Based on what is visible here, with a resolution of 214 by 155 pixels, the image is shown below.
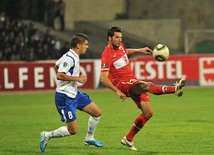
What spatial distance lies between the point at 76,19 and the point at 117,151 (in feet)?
88.5

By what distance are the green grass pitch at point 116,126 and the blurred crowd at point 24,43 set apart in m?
5.01

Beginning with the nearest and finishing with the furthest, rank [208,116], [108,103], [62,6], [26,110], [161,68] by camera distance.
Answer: [208,116]
[26,110]
[108,103]
[161,68]
[62,6]

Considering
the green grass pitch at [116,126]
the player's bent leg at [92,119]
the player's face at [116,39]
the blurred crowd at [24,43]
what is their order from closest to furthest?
1. the player's bent leg at [92,119]
2. the player's face at [116,39]
3. the green grass pitch at [116,126]
4. the blurred crowd at [24,43]

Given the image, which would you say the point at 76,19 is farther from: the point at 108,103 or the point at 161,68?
the point at 108,103

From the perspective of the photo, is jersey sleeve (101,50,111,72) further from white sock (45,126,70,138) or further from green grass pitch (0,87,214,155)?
green grass pitch (0,87,214,155)

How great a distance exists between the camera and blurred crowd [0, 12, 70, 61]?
99.7ft

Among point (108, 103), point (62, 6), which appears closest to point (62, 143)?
point (108, 103)

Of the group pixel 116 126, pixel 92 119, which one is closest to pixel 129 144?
pixel 92 119

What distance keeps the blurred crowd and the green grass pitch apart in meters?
5.01

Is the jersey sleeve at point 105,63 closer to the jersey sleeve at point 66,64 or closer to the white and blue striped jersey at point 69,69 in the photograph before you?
the white and blue striped jersey at point 69,69

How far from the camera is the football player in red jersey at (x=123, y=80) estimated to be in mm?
12375

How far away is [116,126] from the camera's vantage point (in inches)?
643

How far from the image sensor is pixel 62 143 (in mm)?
13594

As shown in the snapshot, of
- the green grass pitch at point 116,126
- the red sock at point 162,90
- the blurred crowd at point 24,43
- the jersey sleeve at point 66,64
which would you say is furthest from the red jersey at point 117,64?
the blurred crowd at point 24,43
